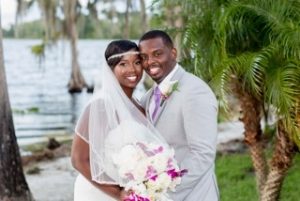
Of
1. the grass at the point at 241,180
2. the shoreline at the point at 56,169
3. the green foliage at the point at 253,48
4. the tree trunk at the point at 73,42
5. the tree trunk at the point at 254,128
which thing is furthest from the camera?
the tree trunk at the point at 73,42

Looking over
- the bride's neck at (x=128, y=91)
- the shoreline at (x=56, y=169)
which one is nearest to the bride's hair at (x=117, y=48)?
the bride's neck at (x=128, y=91)

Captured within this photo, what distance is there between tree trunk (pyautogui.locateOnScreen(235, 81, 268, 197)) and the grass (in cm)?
87

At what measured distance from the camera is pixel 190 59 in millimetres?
7164

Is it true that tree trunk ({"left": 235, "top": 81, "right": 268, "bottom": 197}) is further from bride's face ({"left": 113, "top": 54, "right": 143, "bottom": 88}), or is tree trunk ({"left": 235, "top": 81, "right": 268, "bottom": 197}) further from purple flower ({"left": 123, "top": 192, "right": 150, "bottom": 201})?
purple flower ({"left": 123, "top": 192, "right": 150, "bottom": 201})

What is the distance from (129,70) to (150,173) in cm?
59

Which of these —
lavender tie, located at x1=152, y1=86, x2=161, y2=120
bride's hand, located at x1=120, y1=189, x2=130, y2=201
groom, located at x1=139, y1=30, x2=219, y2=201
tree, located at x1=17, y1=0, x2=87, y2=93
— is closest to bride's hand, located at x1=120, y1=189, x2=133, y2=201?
bride's hand, located at x1=120, y1=189, x2=130, y2=201

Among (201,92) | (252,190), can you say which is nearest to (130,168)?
(201,92)

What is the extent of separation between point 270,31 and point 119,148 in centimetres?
330

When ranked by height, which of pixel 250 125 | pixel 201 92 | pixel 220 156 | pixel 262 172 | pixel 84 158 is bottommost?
pixel 220 156

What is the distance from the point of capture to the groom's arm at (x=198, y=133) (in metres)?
3.14

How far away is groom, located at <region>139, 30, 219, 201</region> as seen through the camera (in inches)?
124

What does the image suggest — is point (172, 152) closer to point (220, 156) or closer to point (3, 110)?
point (3, 110)

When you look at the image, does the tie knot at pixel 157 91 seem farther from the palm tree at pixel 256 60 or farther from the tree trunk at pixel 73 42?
the tree trunk at pixel 73 42

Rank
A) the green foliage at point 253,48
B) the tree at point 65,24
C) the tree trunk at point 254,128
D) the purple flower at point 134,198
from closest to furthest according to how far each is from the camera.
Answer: the purple flower at point 134,198 < the green foliage at point 253,48 < the tree trunk at point 254,128 < the tree at point 65,24
